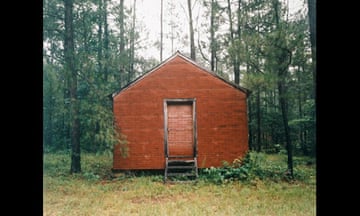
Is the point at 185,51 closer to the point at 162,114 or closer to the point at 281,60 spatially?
the point at 281,60

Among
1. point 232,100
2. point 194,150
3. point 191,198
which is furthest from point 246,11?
point 191,198

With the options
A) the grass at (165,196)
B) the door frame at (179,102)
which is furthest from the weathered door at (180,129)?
the grass at (165,196)

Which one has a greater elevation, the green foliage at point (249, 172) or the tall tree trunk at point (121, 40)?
the tall tree trunk at point (121, 40)

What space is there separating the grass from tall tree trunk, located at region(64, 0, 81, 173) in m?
0.40

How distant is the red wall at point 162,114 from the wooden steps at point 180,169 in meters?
0.18

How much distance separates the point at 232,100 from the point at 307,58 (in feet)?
7.12

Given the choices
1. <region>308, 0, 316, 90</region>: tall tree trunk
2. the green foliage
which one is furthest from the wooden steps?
<region>308, 0, 316, 90</region>: tall tree trunk

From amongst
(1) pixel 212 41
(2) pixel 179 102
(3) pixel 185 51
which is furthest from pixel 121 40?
(2) pixel 179 102

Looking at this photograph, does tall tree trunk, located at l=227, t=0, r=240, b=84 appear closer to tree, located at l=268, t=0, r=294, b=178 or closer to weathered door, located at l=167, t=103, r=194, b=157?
tree, located at l=268, t=0, r=294, b=178

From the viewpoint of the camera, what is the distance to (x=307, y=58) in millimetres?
7309

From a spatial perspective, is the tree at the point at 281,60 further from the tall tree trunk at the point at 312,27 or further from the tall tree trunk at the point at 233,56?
the tall tree trunk at the point at 233,56

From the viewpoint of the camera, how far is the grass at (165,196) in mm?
4598
